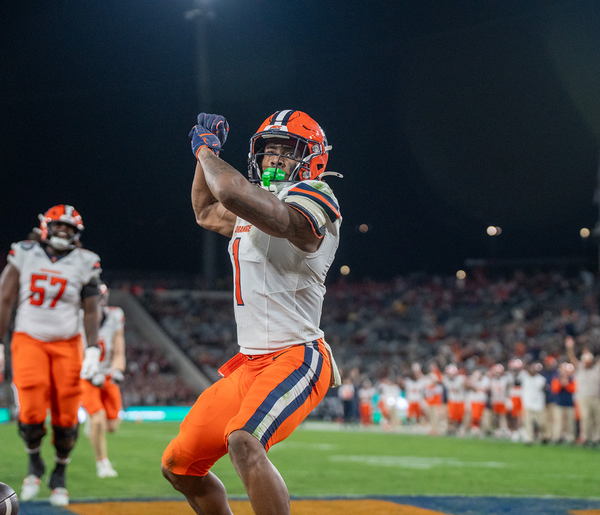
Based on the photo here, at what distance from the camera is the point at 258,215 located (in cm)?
294

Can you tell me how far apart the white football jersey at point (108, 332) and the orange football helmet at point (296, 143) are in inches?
217

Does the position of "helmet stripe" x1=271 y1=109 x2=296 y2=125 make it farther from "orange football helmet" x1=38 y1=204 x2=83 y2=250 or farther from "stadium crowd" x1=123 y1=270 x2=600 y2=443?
"stadium crowd" x1=123 y1=270 x2=600 y2=443

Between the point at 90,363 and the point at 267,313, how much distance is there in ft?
10.3

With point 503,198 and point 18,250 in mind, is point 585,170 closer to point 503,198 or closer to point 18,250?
point 503,198

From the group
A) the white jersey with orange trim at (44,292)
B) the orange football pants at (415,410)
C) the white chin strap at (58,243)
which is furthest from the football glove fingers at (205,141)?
the orange football pants at (415,410)

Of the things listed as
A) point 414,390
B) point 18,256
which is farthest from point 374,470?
point 414,390

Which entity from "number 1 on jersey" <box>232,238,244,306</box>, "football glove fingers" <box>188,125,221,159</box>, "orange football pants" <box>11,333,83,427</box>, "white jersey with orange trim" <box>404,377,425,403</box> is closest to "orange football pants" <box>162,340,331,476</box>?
"number 1 on jersey" <box>232,238,244,306</box>

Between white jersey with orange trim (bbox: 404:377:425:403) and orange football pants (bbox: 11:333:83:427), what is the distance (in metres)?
15.5

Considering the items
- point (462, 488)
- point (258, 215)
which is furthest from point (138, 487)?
point (258, 215)

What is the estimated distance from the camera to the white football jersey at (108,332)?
28.0ft

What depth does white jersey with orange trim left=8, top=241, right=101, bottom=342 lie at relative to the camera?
19.6 feet

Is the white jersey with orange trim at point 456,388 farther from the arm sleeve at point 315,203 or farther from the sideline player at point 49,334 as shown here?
the arm sleeve at point 315,203

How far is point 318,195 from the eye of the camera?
3176mm

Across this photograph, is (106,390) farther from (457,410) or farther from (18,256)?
(457,410)
